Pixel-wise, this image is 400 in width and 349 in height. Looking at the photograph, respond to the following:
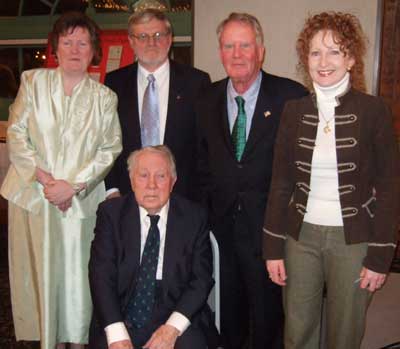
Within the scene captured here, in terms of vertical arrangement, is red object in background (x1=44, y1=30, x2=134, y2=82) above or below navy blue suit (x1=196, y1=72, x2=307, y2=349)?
above

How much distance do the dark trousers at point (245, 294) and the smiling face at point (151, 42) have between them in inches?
34.2

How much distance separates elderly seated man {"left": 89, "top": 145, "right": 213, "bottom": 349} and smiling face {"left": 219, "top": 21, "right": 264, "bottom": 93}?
1.58ft

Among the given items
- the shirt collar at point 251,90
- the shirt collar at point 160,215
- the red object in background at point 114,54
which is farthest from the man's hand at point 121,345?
the red object in background at point 114,54

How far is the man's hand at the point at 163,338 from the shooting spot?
1.70 metres

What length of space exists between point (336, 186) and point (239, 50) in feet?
2.48

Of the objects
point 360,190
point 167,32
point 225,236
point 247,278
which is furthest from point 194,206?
point 167,32

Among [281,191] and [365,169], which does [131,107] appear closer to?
[281,191]

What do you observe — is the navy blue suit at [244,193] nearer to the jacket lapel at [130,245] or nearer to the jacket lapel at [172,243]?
the jacket lapel at [172,243]

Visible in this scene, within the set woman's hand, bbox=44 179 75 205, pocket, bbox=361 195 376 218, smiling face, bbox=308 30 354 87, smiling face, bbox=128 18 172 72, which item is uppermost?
smiling face, bbox=128 18 172 72

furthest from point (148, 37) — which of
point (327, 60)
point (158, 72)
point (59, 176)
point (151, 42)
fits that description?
point (327, 60)

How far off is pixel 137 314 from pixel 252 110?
0.98 m

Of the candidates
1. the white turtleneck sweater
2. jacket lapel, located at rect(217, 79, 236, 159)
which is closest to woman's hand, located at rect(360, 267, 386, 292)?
the white turtleneck sweater

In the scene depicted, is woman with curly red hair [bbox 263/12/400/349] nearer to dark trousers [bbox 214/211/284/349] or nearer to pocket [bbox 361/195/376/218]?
pocket [bbox 361/195/376/218]

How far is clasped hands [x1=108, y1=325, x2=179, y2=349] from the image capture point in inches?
66.6
